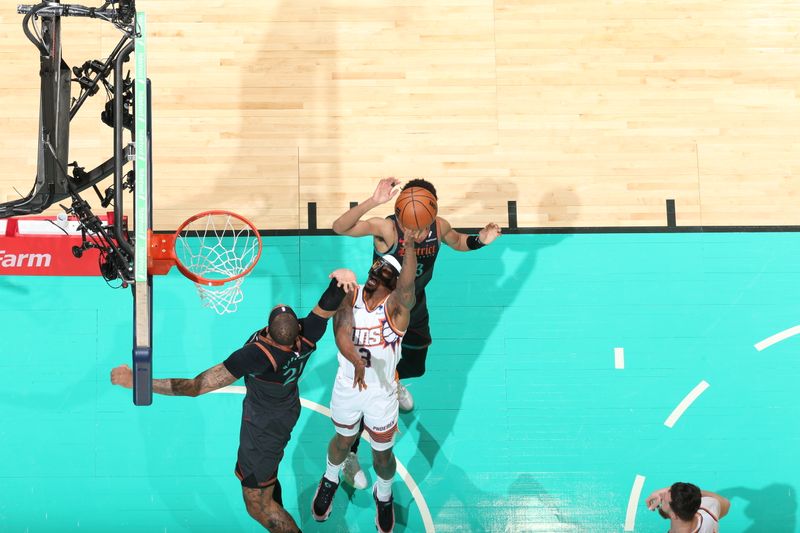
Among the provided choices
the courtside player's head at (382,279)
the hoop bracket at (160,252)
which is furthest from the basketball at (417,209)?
the hoop bracket at (160,252)

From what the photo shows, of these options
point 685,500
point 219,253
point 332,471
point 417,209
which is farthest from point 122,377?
point 685,500

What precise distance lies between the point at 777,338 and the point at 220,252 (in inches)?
212

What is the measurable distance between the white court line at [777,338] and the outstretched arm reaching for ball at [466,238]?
2.97 metres

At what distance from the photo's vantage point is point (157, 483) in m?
7.10

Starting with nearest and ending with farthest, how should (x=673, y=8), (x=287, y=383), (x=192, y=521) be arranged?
(x=287, y=383) < (x=192, y=521) < (x=673, y=8)

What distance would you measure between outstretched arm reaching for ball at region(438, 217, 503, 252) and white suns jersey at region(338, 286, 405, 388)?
91cm

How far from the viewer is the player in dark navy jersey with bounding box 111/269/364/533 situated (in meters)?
5.85

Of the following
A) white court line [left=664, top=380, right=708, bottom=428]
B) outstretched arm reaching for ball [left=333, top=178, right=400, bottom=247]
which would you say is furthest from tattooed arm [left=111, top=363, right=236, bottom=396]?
white court line [left=664, top=380, right=708, bottom=428]

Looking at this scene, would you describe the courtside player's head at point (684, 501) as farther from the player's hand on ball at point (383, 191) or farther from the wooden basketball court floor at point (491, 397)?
the player's hand on ball at point (383, 191)

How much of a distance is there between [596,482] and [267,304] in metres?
3.49

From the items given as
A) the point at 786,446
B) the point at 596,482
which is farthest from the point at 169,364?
the point at 786,446

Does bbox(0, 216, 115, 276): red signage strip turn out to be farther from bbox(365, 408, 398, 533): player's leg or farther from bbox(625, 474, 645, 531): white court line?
bbox(625, 474, 645, 531): white court line

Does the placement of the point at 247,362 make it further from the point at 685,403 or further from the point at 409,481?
the point at 685,403

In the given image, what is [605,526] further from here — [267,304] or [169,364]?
[169,364]
